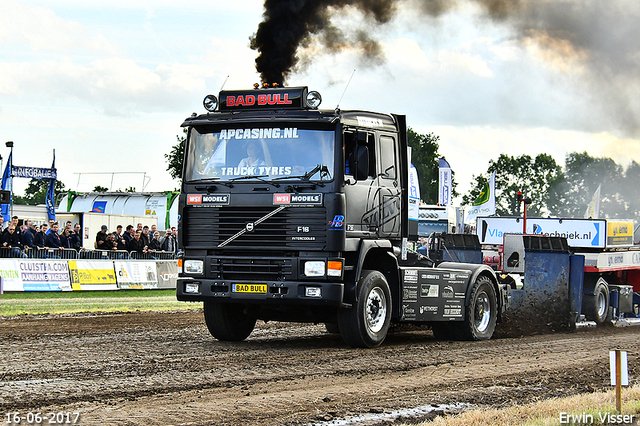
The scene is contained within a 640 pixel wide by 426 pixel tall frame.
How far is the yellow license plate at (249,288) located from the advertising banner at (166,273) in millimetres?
15966

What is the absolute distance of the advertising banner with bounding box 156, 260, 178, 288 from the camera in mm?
26800

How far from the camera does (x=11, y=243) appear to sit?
21.7 meters

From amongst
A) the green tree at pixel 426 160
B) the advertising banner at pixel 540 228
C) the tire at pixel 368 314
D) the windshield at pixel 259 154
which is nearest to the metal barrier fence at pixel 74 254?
the advertising banner at pixel 540 228

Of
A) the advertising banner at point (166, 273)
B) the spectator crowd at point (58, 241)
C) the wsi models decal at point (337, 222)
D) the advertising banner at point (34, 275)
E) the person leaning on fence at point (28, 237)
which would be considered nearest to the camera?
the wsi models decal at point (337, 222)

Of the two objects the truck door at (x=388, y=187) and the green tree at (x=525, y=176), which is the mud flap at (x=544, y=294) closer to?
the truck door at (x=388, y=187)

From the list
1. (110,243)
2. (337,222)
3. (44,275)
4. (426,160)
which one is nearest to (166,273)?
(110,243)

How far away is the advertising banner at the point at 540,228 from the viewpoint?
24906mm

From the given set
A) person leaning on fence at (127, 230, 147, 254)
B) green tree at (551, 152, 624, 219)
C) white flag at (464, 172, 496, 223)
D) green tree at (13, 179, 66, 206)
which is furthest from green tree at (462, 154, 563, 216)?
person leaning on fence at (127, 230, 147, 254)

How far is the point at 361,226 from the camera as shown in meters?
11.2

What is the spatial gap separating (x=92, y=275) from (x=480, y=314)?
13.7 meters

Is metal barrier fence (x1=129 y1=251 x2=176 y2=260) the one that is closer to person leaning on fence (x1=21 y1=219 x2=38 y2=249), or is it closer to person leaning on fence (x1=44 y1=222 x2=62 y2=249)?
person leaning on fence (x1=44 y1=222 x2=62 y2=249)

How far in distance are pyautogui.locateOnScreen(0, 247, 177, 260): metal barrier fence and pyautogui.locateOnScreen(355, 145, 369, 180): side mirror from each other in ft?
44.7

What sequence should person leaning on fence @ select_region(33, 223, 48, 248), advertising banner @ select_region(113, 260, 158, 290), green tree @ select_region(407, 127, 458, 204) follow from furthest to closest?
green tree @ select_region(407, 127, 458, 204), advertising banner @ select_region(113, 260, 158, 290), person leaning on fence @ select_region(33, 223, 48, 248)

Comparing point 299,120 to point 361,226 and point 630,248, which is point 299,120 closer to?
point 361,226
